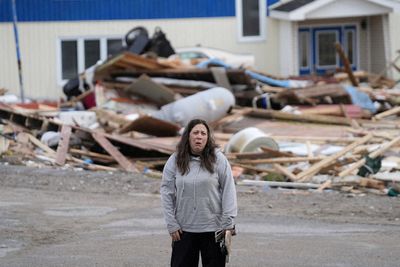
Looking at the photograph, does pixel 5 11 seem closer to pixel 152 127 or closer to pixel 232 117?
pixel 232 117

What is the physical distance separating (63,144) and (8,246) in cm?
722

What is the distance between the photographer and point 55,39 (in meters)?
30.5

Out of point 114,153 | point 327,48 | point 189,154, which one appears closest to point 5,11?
point 327,48

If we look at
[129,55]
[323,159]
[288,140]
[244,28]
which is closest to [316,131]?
[288,140]

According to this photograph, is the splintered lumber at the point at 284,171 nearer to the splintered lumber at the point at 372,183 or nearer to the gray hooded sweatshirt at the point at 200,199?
the splintered lumber at the point at 372,183

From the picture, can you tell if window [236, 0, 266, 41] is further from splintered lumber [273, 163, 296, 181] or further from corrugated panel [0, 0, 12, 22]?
splintered lumber [273, 163, 296, 181]

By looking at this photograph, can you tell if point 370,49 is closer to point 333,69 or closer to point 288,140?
point 333,69

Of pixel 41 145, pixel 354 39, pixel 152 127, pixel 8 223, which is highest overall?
pixel 354 39

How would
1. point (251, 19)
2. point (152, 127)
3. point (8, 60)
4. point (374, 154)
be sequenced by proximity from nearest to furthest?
point (374, 154)
point (152, 127)
point (8, 60)
point (251, 19)

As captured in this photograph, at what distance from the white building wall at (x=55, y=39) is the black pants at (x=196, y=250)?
2387cm

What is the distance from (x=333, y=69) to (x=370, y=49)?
1.55 m

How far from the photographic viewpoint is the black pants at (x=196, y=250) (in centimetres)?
662

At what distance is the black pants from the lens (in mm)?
6625

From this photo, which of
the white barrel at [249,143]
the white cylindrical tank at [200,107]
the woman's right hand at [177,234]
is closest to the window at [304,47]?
the white cylindrical tank at [200,107]
